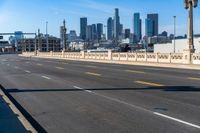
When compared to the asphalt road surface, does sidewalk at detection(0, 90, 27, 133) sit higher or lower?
higher

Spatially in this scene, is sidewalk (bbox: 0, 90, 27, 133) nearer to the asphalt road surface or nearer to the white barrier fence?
the asphalt road surface

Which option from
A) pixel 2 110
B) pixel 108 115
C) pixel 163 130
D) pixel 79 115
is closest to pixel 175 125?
pixel 163 130

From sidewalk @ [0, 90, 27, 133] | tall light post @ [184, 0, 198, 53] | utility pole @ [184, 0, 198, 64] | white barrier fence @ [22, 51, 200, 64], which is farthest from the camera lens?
white barrier fence @ [22, 51, 200, 64]

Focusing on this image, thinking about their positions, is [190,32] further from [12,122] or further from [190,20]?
[12,122]

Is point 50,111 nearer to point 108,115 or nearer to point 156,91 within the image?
point 108,115

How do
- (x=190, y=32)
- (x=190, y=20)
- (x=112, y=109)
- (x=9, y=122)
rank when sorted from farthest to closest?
(x=190, y=20), (x=190, y=32), (x=112, y=109), (x=9, y=122)

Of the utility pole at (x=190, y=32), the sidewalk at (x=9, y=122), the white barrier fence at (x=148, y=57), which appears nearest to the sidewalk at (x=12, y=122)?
the sidewalk at (x=9, y=122)

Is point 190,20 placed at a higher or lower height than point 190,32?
higher

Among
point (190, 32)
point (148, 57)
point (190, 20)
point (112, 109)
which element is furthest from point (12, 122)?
point (148, 57)

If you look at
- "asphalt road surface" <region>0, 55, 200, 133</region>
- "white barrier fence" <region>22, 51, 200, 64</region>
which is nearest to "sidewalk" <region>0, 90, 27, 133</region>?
"asphalt road surface" <region>0, 55, 200, 133</region>

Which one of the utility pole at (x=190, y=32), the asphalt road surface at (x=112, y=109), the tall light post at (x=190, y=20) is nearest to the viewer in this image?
the asphalt road surface at (x=112, y=109)

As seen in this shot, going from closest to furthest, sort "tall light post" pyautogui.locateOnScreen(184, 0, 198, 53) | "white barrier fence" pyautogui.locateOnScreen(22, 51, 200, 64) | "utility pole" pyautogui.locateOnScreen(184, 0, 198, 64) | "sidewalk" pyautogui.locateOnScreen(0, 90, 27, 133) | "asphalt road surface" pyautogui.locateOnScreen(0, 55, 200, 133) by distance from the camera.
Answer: "sidewalk" pyautogui.locateOnScreen(0, 90, 27, 133) → "asphalt road surface" pyautogui.locateOnScreen(0, 55, 200, 133) → "utility pole" pyautogui.locateOnScreen(184, 0, 198, 64) → "tall light post" pyautogui.locateOnScreen(184, 0, 198, 53) → "white barrier fence" pyautogui.locateOnScreen(22, 51, 200, 64)

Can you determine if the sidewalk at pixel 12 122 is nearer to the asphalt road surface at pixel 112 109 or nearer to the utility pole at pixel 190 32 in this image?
the asphalt road surface at pixel 112 109

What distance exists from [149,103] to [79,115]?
289cm
